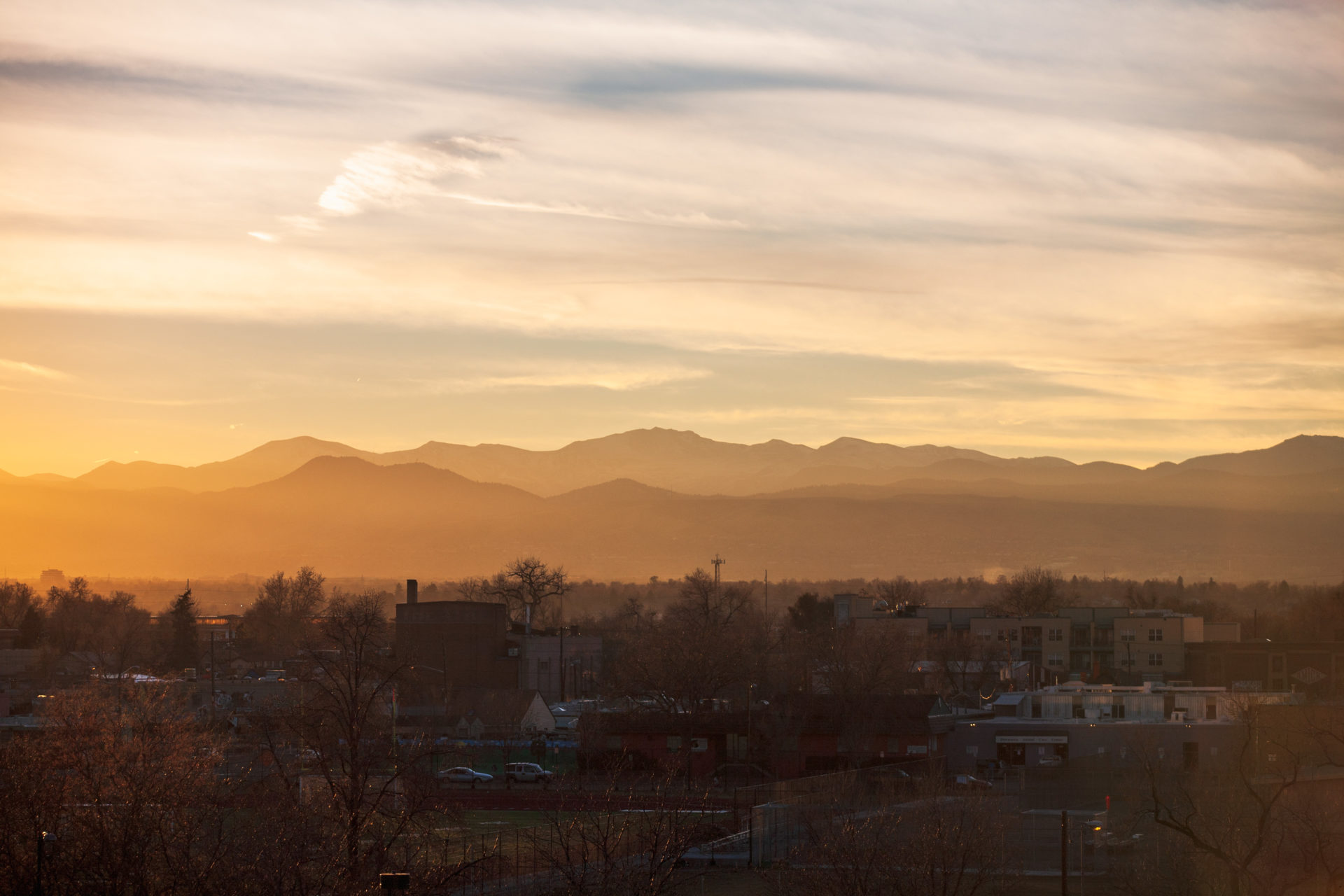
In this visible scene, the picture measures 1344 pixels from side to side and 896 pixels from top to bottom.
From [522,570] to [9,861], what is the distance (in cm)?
9001

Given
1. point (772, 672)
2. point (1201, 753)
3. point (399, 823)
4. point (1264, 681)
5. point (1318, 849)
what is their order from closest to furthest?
point (399, 823)
point (1318, 849)
point (1201, 753)
point (772, 672)
point (1264, 681)

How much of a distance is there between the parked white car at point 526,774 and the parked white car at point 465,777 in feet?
2.41

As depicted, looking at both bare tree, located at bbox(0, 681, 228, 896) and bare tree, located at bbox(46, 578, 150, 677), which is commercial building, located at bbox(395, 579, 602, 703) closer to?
bare tree, located at bbox(46, 578, 150, 677)

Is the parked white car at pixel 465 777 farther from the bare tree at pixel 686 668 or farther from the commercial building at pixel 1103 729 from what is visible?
the commercial building at pixel 1103 729

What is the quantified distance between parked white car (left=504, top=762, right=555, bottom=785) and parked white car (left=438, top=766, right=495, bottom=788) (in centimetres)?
74

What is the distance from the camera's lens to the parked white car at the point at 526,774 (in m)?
54.8

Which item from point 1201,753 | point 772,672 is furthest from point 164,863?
point 772,672

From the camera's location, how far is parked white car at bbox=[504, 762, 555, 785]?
54844 millimetres

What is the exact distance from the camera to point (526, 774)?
5544cm

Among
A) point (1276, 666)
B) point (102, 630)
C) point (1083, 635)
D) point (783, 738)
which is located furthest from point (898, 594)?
point (783, 738)

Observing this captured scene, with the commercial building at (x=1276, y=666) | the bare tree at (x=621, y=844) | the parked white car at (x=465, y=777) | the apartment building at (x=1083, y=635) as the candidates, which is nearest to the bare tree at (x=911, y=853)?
the bare tree at (x=621, y=844)

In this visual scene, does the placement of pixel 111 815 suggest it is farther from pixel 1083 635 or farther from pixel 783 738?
pixel 1083 635

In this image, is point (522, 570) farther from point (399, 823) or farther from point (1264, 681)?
point (399, 823)

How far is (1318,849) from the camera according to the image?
2781 centimetres
